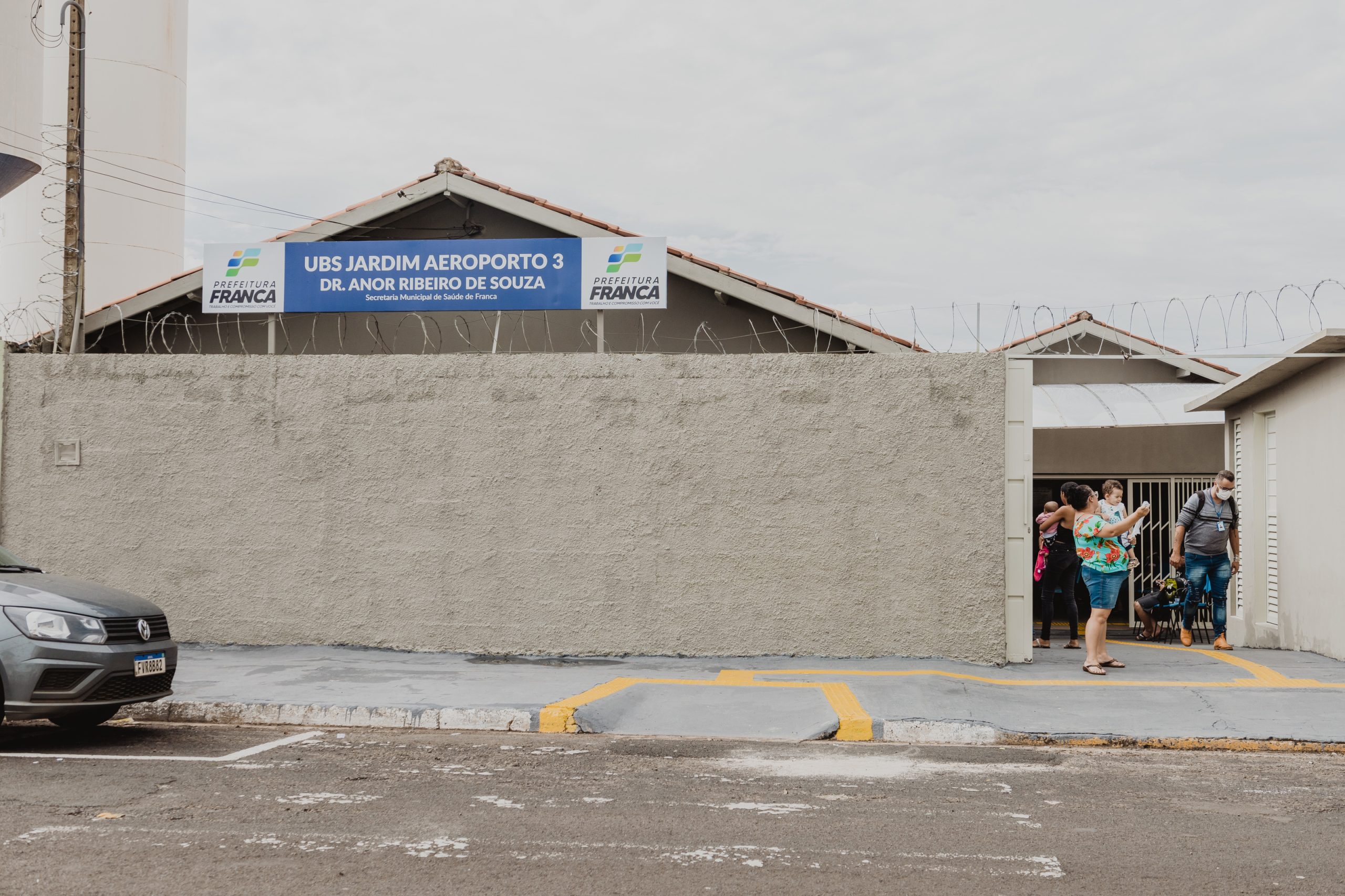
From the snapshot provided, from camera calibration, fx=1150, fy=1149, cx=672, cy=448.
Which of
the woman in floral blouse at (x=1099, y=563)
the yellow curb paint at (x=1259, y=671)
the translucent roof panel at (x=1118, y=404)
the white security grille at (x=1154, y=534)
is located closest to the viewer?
the yellow curb paint at (x=1259, y=671)

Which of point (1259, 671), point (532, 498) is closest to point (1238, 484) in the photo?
point (1259, 671)

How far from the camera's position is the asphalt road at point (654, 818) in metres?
4.12

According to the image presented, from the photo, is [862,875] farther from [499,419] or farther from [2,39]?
[2,39]

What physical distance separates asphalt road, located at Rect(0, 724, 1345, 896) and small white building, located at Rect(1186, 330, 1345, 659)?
3951mm

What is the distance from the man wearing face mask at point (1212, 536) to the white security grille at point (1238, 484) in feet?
4.11

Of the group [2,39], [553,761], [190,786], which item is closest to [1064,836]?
[553,761]

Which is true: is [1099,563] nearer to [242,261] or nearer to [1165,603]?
[1165,603]

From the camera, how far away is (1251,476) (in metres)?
11.6

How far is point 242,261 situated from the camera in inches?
441

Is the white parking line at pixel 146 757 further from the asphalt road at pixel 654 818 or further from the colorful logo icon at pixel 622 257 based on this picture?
the colorful logo icon at pixel 622 257

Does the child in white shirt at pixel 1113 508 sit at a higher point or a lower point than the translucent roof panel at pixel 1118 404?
lower

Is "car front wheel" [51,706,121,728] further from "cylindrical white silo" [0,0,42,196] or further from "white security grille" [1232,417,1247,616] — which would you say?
"white security grille" [1232,417,1247,616]

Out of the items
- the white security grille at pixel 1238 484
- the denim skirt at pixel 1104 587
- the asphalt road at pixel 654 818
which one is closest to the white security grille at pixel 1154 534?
the white security grille at pixel 1238 484

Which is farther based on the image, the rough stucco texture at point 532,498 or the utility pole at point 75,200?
the utility pole at point 75,200
